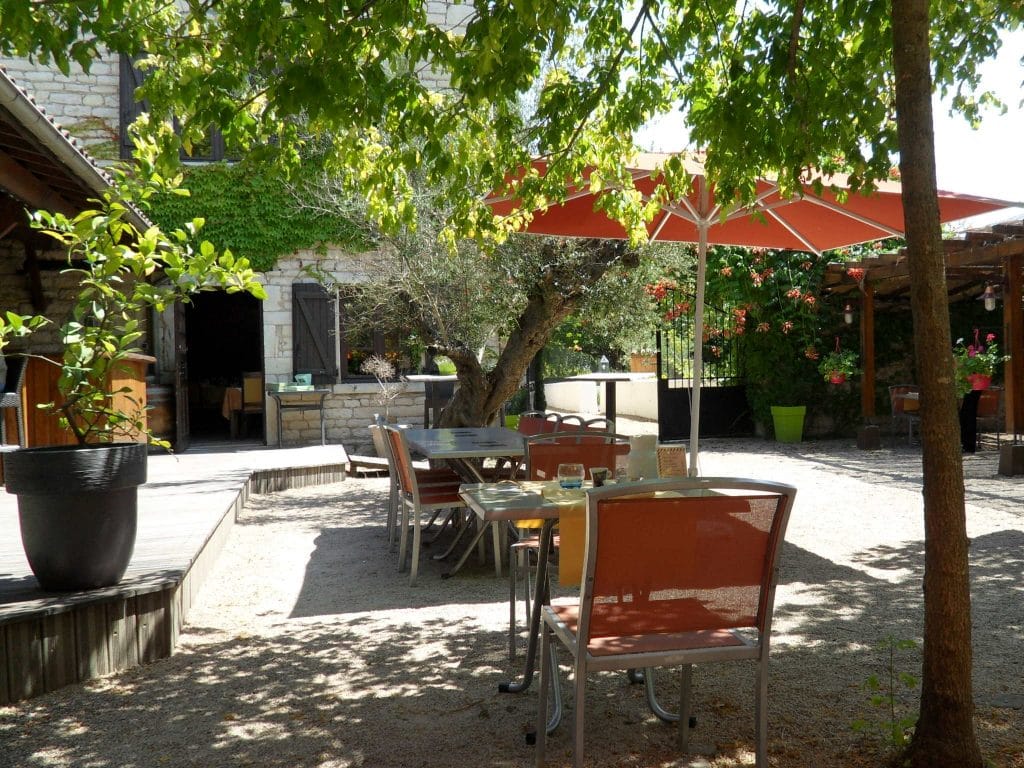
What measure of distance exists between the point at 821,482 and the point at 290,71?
21.9ft

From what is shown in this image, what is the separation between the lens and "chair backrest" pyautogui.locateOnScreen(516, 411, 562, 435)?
18.5 ft

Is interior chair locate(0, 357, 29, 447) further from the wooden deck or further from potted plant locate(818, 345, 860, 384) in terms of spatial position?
potted plant locate(818, 345, 860, 384)

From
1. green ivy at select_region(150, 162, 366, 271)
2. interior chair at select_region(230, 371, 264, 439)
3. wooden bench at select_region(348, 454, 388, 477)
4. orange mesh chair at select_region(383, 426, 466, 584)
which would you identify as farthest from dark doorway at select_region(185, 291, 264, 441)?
orange mesh chair at select_region(383, 426, 466, 584)

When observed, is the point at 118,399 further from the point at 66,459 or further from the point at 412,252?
the point at 66,459

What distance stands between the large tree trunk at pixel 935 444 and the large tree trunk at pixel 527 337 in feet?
16.0

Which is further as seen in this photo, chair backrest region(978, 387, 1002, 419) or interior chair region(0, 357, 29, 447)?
chair backrest region(978, 387, 1002, 419)

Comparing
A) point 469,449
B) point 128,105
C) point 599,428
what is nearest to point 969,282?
point 599,428

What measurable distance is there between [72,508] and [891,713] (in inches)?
115

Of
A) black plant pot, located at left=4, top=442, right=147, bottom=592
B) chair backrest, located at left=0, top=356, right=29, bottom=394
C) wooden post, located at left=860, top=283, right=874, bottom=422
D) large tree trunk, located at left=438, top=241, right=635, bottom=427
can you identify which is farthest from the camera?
wooden post, located at left=860, top=283, right=874, bottom=422

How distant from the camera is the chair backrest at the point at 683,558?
213cm

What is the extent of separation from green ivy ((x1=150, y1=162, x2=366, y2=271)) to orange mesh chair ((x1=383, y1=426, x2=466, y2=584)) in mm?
6362

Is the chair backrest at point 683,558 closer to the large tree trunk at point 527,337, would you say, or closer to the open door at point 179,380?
the large tree trunk at point 527,337

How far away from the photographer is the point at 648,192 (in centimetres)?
555

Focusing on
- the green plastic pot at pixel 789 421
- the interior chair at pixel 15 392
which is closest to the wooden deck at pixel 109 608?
the interior chair at pixel 15 392
